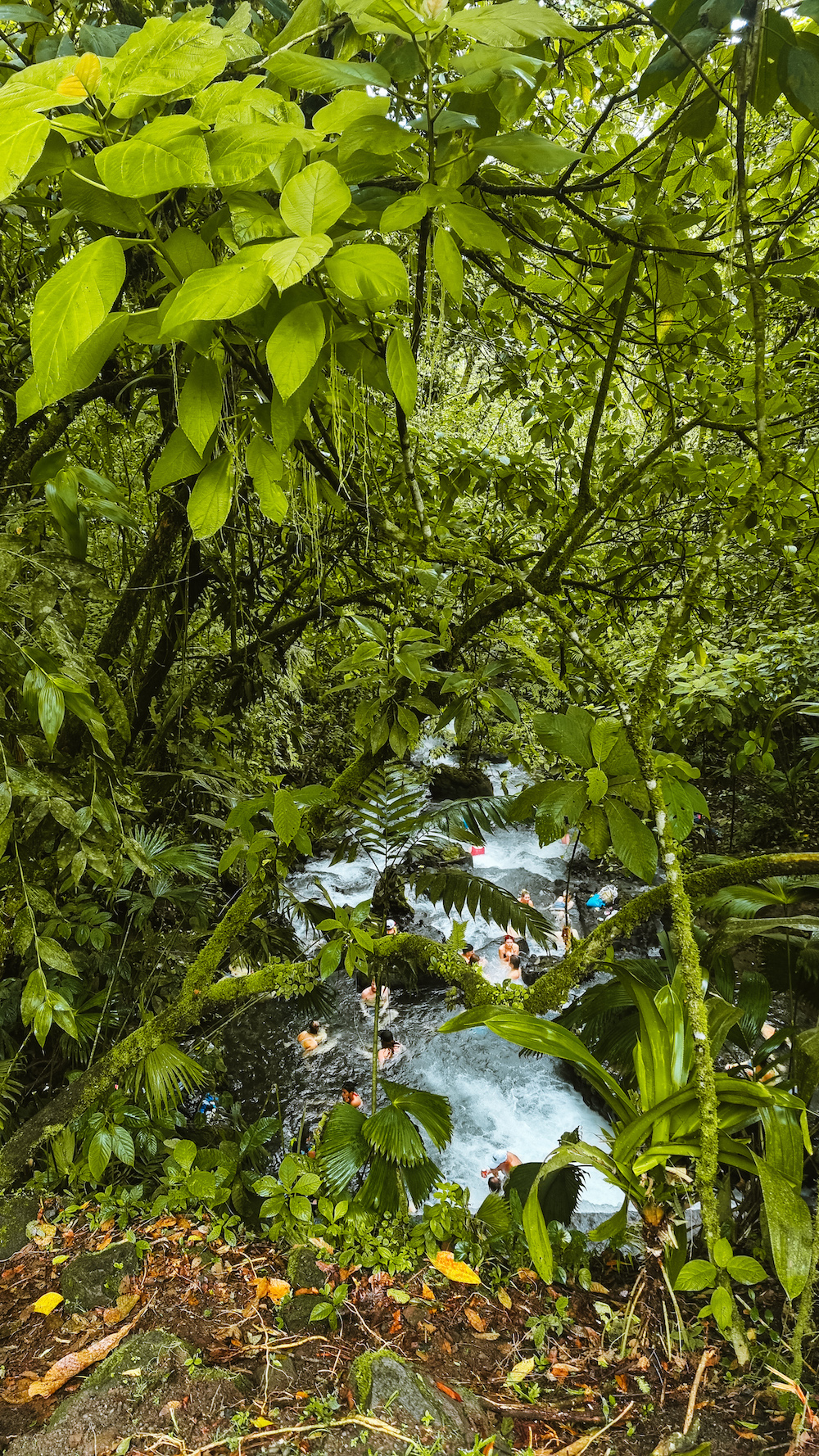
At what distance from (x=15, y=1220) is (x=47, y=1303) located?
36cm

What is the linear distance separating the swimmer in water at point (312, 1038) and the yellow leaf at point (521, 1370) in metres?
2.41

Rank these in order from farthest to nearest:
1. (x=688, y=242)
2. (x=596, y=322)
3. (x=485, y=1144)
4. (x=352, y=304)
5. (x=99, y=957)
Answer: (x=485, y=1144) < (x=99, y=957) < (x=596, y=322) < (x=688, y=242) < (x=352, y=304)

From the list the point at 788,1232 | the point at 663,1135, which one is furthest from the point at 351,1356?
the point at 788,1232

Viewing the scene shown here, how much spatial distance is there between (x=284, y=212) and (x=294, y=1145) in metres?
3.19

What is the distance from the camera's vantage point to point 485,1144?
133 inches

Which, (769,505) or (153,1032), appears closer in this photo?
(153,1032)

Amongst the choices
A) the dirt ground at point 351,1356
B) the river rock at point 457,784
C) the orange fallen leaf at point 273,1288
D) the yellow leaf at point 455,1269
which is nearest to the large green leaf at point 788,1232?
the dirt ground at point 351,1356

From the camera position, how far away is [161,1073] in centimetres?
211

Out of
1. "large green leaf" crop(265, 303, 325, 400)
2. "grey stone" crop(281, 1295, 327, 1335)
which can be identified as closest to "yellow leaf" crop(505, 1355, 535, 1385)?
"grey stone" crop(281, 1295, 327, 1335)

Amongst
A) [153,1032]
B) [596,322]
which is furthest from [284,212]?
[153,1032]

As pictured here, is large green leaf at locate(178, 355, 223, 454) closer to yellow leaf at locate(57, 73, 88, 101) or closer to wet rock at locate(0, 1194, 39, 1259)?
yellow leaf at locate(57, 73, 88, 101)

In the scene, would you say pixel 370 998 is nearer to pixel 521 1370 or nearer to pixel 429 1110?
pixel 429 1110

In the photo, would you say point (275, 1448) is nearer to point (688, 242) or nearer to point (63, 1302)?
point (63, 1302)

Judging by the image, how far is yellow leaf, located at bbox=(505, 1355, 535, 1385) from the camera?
1.50 metres
